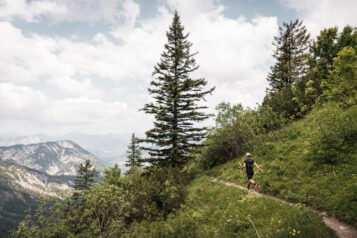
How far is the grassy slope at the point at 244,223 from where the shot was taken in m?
5.37

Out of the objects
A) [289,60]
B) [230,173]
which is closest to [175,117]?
[230,173]

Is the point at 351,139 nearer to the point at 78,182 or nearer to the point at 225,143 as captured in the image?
the point at 225,143

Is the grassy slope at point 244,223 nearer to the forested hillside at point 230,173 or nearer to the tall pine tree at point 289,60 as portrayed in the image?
the forested hillside at point 230,173

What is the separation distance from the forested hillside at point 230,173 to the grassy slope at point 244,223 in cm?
4

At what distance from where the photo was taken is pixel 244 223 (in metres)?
6.63

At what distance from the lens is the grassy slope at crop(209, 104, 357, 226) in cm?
662

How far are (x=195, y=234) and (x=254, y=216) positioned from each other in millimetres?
2476

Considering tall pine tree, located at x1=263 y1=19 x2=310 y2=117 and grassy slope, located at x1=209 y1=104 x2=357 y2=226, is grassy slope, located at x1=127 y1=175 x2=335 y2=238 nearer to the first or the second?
grassy slope, located at x1=209 y1=104 x2=357 y2=226

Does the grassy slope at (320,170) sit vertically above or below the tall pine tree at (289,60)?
below

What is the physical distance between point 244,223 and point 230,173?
8.82 metres

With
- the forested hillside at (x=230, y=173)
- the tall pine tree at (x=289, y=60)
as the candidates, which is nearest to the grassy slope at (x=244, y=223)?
the forested hillside at (x=230, y=173)

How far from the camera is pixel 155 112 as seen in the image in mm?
18188

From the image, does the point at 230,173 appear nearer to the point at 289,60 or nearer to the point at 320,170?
the point at 320,170

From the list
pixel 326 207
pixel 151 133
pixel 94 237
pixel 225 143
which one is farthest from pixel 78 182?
pixel 326 207
